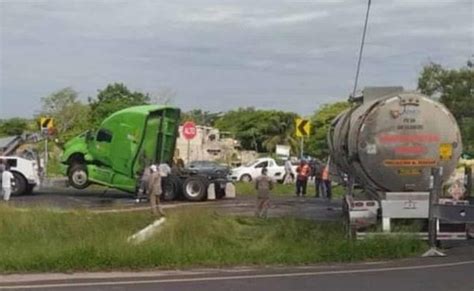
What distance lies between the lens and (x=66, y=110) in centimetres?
8844

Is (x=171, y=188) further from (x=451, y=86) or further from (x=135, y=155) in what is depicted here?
(x=451, y=86)

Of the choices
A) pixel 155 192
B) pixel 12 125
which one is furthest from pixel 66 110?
pixel 155 192

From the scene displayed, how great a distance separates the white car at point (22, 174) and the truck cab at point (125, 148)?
1.62 meters

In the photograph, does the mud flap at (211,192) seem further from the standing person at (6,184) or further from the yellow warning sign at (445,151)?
the yellow warning sign at (445,151)

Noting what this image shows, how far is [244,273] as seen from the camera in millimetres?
15555

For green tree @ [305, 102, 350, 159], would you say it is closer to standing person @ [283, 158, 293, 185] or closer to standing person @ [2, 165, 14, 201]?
standing person @ [283, 158, 293, 185]

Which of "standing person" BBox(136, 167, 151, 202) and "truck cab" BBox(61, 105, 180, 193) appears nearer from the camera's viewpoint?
"standing person" BBox(136, 167, 151, 202)

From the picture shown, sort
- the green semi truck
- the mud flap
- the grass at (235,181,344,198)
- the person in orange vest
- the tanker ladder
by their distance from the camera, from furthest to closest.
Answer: the grass at (235,181,344,198)
the person in orange vest
the mud flap
the green semi truck
the tanker ladder

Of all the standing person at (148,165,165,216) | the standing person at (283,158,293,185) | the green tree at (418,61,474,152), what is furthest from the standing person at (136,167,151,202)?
the green tree at (418,61,474,152)

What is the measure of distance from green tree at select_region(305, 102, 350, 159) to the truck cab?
52.3 metres

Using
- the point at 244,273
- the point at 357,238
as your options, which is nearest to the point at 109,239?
the point at 244,273

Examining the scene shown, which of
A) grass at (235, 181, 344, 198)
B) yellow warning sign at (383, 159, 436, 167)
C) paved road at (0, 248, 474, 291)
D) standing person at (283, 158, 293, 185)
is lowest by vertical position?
paved road at (0, 248, 474, 291)

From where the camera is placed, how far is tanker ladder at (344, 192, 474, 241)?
18.3 metres

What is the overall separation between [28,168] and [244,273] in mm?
22040
